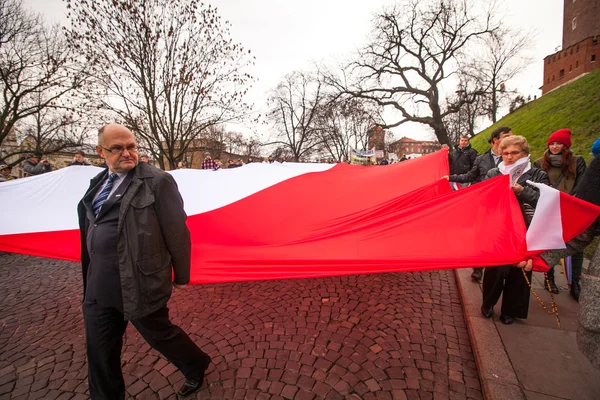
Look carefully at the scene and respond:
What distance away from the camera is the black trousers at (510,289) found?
270cm

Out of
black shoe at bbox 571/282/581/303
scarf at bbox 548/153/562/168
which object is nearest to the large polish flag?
scarf at bbox 548/153/562/168

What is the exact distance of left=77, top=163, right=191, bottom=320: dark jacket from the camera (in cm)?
160

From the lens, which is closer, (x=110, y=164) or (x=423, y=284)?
(x=110, y=164)

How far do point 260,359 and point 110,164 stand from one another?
7.05 feet

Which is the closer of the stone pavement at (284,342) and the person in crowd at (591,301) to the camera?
the person in crowd at (591,301)

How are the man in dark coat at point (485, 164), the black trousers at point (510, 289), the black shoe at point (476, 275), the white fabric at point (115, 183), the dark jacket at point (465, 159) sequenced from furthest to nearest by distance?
the dark jacket at point (465, 159)
the black shoe at point (476, 275)
the man in dark coat at point (485, 164)
the black trousers at point (510, 289)
the white fabric at point (115, 183)

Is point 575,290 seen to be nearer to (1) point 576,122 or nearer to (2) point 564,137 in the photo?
(2) point 564,137

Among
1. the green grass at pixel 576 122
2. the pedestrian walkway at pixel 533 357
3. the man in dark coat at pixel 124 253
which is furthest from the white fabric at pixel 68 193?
the green grass at pixel 576 122

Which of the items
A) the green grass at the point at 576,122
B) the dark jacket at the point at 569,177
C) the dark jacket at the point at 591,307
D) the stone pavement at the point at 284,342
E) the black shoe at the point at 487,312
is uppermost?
the green grass at the point at 576,122

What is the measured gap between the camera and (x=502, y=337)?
2613 mm

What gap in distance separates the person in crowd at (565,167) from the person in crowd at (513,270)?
69 centimetres

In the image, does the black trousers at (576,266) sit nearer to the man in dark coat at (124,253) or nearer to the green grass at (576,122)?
the man in dark coat at (124,253)

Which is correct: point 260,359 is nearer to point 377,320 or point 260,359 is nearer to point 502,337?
point 377,320

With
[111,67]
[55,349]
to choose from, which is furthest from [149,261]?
[111,67]
